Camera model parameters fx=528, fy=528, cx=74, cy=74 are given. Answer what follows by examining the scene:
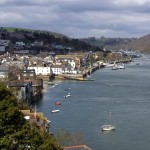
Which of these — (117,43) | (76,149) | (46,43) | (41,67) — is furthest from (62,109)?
(117,43)

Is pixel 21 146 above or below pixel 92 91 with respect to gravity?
above

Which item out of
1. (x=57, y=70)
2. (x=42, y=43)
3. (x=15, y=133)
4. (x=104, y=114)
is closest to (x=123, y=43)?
(x=42, y=43)

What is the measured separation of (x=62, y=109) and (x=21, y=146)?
7490 mm

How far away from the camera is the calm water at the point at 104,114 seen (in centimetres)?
709

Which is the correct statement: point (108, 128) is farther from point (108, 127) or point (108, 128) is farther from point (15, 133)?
point (15, 133)

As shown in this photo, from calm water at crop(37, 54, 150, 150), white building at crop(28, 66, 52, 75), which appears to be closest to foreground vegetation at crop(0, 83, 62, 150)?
calm water at crop(37, 54, 150, 150)

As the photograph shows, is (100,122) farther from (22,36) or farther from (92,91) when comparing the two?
(22,36)

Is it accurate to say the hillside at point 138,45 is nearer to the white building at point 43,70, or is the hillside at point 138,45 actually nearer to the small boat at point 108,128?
the white building at point 43,70

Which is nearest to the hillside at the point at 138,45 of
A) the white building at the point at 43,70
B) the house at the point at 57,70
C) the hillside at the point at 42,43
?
the hillside at the point at 42,43

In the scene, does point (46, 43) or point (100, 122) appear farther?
point (46, 43)

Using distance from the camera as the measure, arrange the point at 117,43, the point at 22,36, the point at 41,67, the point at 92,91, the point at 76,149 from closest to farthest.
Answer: the point at 76,149 → the point at 92,91 → the point at 41,67 → the point at 22,36 → the point at 117,43

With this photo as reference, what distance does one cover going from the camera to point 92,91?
47.0 ft

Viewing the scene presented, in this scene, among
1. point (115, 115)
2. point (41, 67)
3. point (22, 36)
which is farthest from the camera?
point (22, 36)

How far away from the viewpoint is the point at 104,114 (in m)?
9.59
